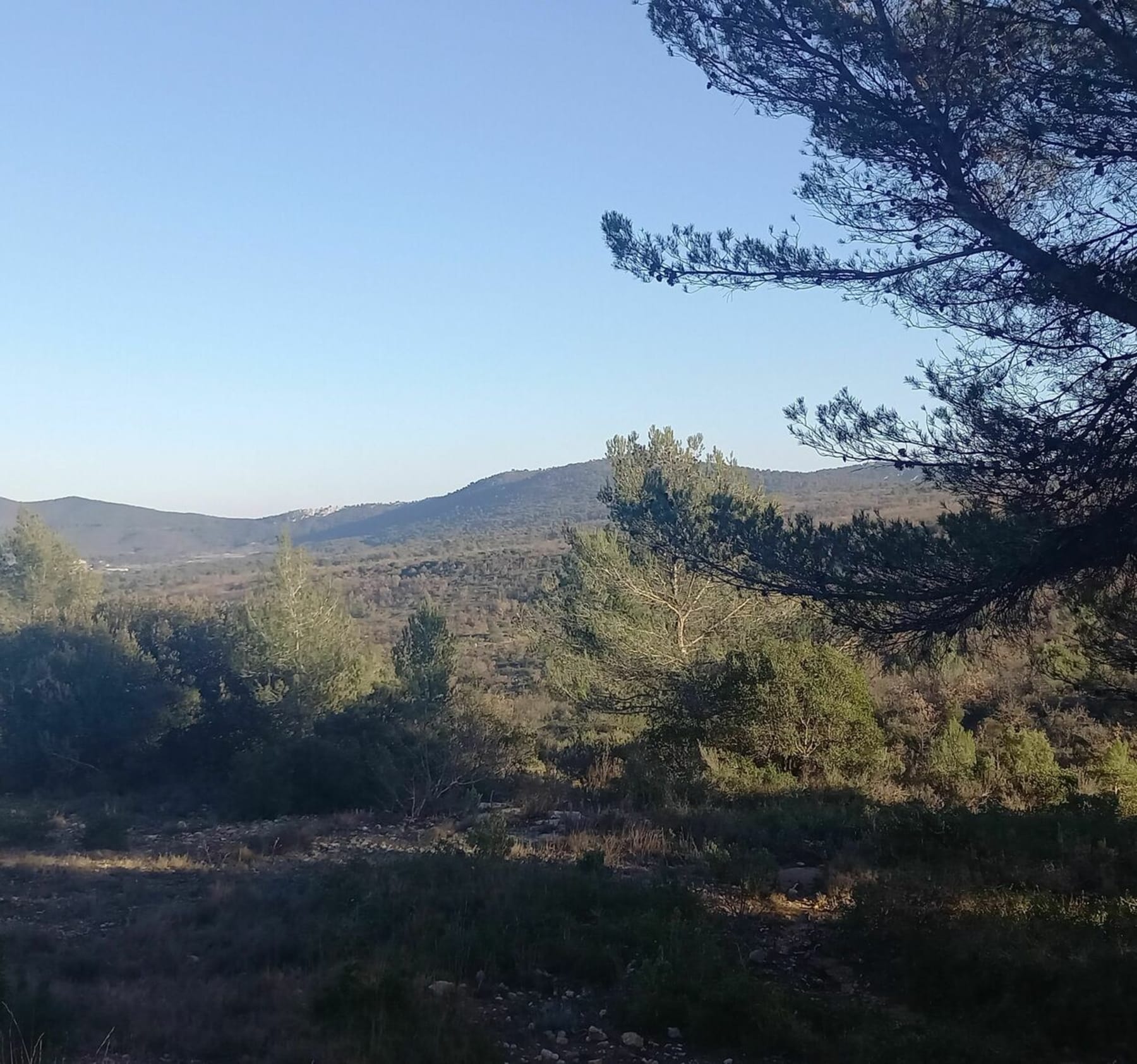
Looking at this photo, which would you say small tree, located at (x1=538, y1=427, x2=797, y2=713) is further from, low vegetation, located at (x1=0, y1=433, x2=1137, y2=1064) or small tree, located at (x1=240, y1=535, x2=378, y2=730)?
small tree, located at (x1=240, y1=535, x2=378, y2=730)

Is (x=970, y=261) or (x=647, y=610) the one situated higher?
(x=970, y=261)

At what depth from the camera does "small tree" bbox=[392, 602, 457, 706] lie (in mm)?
20203

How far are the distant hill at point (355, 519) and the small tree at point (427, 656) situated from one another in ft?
146

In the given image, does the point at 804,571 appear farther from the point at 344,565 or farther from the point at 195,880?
the point at 344,565

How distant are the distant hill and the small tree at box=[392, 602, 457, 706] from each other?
44350 mm

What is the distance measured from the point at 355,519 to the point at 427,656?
390 ft

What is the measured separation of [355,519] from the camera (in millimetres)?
136625

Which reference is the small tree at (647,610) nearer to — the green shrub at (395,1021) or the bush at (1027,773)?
the bush at (1027,773)

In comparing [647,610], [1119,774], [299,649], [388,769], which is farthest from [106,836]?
[1119,774]

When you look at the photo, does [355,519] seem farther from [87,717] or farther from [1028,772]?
[1028,772]

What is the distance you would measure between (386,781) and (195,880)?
487 cm

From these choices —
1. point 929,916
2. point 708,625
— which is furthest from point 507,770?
point 929,916

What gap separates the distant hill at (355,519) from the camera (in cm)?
9575

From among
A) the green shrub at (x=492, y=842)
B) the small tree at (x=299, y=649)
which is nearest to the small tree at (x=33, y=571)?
the small tree at (x=299, y=649)
